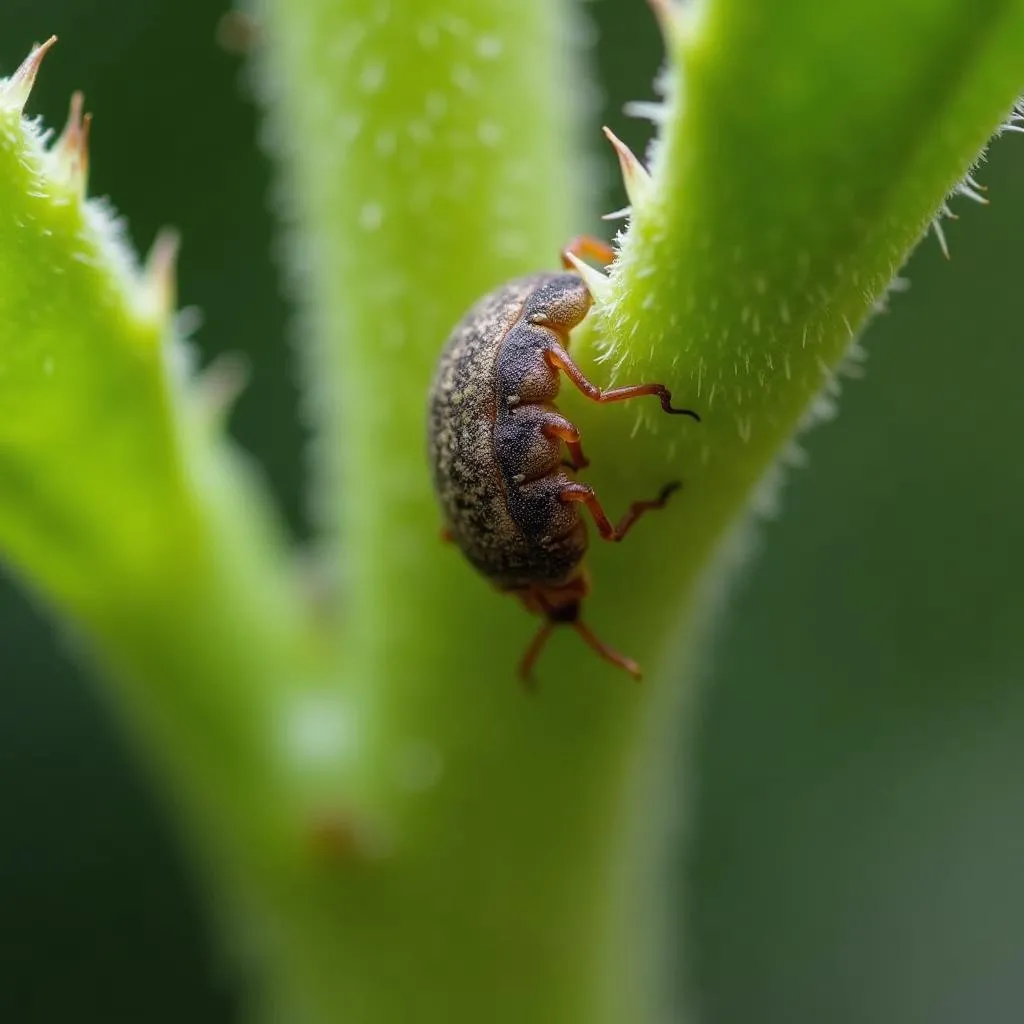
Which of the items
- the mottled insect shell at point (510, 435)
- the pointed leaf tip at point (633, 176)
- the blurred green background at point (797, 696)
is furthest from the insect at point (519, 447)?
the blurred green background at point (797, 696)

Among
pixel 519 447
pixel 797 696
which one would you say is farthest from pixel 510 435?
pixel 797 696

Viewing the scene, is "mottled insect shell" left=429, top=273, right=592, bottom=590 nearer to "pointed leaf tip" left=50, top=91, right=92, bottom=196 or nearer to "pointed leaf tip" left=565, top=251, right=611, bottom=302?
A: "pointed leaf tip" left=565, top=251, right=611, bottom=302

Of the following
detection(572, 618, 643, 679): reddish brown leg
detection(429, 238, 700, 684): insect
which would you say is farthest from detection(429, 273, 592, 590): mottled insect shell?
detection(572, 618, 643, 679): reddish brown leg

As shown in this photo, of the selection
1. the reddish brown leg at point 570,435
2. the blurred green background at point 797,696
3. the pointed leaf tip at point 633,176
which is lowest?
the blurred green background at point 797,696

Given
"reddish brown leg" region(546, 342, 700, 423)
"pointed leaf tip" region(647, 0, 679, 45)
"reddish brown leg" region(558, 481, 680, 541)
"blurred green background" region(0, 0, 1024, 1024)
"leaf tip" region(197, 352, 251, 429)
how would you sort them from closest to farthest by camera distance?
1. "pointed leaf tip" region(647, 0, 679, 45)
2. "reddish brown leg" region(546, 342, 700, 423)
3. "reddish brown leg" region(558, 481, 680, 541)
4. "leaf tip" region(197, 352, 251, 429)
5. "blurred green background" region(0, 0, 1024, 1024)

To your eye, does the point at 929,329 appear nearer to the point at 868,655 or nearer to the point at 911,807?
the point at 868,655

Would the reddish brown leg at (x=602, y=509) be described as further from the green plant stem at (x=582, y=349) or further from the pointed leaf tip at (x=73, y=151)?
the pointed leaf tip at (x=73, y=151)

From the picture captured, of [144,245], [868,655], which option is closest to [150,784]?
[144,245]
